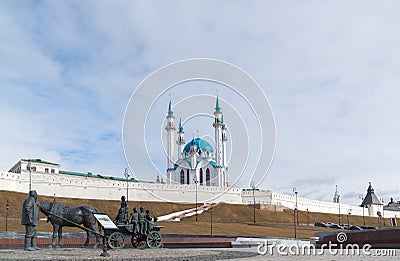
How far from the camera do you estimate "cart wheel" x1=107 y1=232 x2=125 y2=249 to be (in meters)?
14.7

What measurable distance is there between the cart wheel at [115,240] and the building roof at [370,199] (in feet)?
295

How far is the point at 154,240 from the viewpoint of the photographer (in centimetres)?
1616

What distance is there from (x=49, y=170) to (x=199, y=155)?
102 ft

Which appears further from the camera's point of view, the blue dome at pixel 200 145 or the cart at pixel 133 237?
the blue dome at pixel 200 145

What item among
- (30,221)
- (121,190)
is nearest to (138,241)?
(30,221)

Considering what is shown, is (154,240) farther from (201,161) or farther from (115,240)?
(201,161)

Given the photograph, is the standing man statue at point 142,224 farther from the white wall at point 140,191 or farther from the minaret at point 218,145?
the minaret at point 218,145

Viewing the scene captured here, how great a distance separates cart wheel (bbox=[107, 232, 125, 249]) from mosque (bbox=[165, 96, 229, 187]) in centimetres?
7528

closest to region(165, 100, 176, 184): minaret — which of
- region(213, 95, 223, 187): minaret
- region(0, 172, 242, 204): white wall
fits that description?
region(213, 95, 223, 187): minaret

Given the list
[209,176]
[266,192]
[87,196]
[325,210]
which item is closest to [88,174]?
[87,196]

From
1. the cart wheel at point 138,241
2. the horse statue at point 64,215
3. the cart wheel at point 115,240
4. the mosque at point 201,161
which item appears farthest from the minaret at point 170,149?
the cart wheel at point 115,240

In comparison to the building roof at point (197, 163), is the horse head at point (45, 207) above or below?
below

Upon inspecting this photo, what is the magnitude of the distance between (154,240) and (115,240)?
1.76 meters

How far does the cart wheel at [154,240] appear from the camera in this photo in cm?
1603
